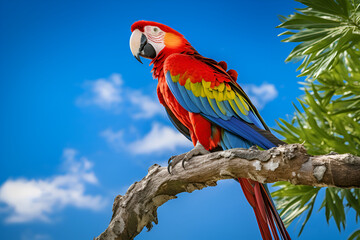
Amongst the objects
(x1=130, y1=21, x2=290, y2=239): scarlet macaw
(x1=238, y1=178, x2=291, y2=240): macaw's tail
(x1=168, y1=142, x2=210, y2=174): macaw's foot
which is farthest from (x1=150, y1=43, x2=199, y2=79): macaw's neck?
(x1=238, y1=178, x2=291, y2=240): macaw's tail

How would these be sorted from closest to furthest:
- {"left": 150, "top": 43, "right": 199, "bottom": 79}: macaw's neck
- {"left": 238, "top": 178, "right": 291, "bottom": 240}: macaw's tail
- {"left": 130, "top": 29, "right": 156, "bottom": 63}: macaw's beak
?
{"left": 238, "top": 178, "right": 291, "bottom": 240}: macaw's tail
{"left": 150, "top": 43, "right": 199, "bottom": 79}: macaw's neck
{"left": 130, "top": 29, "right": 156, "bottom": 63}: macaw's beak

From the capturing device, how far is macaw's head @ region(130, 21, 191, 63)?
94.7 inches

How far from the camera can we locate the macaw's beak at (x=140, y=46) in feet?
8.03

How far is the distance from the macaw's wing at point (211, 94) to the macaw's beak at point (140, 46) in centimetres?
23

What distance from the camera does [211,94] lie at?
216 centimetres

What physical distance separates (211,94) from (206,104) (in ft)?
0.23

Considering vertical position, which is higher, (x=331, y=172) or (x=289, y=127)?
(x=289, y=127)

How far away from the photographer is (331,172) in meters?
1.51

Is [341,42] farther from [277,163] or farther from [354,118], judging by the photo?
[277,163]

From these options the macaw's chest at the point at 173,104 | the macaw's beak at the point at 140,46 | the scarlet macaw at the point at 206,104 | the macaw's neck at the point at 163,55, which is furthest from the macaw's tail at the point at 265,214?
the macaw's beak at the point at 140,46

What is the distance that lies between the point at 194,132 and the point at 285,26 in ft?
5.46

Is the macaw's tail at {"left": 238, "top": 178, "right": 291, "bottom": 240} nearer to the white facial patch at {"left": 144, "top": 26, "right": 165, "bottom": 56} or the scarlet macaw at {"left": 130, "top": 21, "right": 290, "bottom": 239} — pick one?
the scarlet macaw at {"left": 130, "top": 21, "right": 290, "bottom": 239}

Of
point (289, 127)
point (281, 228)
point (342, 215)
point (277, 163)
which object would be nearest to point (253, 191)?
point (281, 228)

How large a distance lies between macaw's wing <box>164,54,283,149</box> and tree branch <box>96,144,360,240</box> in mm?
251
